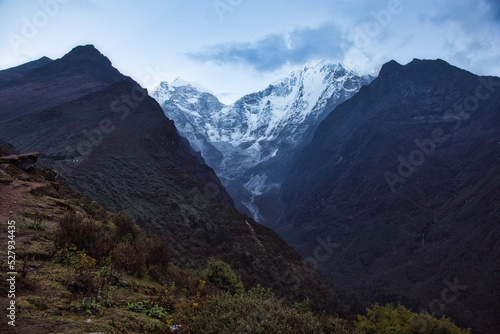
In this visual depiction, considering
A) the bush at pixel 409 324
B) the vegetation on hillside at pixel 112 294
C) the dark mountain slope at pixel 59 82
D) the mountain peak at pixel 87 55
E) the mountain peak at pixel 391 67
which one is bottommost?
the bush at pixel 409 324

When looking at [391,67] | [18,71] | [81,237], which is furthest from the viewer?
[391,67]

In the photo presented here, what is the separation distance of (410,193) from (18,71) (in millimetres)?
129121

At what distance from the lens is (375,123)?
129 m

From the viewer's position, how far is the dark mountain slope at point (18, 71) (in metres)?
93.5

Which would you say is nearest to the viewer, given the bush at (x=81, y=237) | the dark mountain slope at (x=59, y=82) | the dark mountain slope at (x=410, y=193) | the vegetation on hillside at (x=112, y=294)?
the vegetation on hillside at (x=112, y=294)

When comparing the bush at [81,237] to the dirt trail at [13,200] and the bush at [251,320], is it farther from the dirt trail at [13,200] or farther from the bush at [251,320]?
the bush at [251,320]

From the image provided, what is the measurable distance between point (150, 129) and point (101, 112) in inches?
396

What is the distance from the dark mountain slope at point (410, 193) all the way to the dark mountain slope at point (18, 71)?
98.4 m

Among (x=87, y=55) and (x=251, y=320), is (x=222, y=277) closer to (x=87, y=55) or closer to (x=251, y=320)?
(x=251, y=320)

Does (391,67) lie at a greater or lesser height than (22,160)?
greater

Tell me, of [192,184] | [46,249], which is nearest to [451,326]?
[46,249]

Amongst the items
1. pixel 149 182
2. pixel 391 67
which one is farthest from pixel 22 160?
pixel 391 67

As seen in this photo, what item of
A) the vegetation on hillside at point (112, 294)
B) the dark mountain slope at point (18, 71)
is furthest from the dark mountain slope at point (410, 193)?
the dark mountain slope at point (18, 71)

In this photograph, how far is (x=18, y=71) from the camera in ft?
333
